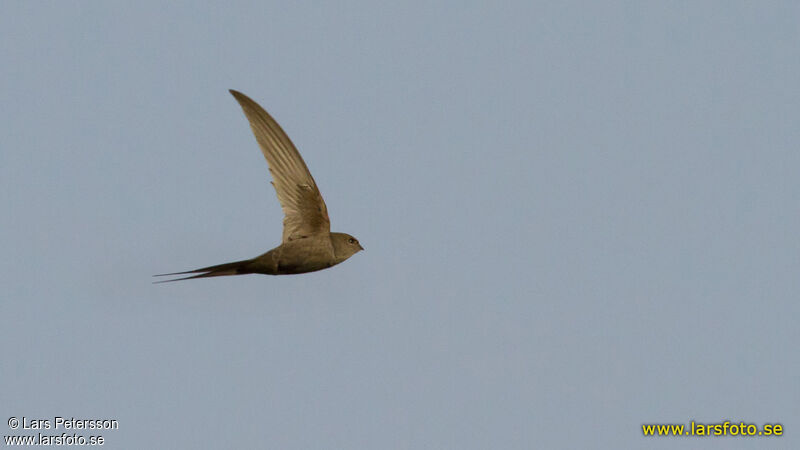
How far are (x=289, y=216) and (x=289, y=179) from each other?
2.01 feet

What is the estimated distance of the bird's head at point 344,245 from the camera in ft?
57.5

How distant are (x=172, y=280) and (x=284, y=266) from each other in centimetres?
184

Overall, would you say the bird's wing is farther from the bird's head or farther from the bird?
the bird's head

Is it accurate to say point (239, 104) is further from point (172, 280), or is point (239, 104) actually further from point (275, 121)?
point (172, 280)

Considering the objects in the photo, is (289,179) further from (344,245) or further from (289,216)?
(344,245)

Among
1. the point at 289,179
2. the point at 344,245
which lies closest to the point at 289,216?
the point at 289,179

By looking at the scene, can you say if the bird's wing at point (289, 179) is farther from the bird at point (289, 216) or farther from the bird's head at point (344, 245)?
the bird's head at point (344, 245)

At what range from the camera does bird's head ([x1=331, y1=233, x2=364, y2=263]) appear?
17516 mm

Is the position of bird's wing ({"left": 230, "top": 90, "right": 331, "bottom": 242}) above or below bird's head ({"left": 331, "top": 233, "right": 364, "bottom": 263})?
above

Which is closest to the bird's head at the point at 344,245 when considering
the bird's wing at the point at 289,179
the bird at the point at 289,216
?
the bird at the point at 289,216

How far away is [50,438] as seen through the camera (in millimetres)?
17938

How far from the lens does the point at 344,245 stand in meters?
17.6

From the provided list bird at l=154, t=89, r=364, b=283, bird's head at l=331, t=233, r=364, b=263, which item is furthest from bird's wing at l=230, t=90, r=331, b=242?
bird's head at l=331, t=233, r=364, b=263

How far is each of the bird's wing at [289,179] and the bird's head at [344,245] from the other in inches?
16.8
